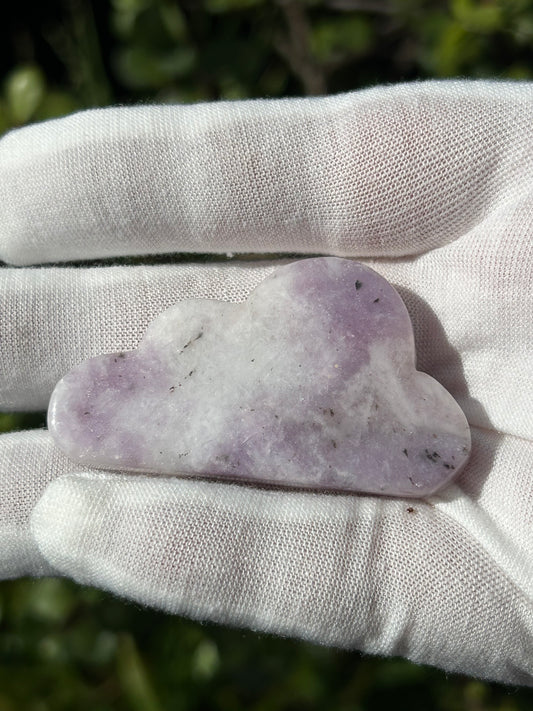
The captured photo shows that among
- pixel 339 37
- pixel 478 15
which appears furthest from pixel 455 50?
pixel 339 37

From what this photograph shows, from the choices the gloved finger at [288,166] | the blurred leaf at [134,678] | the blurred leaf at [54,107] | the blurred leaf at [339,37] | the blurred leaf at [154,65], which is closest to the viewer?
the gloved finger at [288,166]

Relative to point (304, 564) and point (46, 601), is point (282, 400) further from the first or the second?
point (46, 601)

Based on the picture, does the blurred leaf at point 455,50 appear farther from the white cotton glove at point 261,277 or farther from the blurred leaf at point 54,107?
the blurred leaf at point 54,107

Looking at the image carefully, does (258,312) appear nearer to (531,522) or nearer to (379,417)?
(379,417)

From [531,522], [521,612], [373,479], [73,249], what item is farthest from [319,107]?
[521,612]

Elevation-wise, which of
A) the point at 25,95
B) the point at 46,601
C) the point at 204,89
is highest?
the point at 25,95

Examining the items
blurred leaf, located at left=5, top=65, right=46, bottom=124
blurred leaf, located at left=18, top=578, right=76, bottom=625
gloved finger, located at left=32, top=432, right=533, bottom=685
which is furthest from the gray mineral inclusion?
blurred leaf, located at left=5, top=65, right=46, bottom=124

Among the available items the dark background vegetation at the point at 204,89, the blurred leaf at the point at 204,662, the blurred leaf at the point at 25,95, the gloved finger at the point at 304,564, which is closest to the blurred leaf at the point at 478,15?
the dark background vegetation at the point at 204,89
